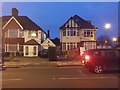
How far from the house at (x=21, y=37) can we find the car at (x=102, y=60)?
47.8m

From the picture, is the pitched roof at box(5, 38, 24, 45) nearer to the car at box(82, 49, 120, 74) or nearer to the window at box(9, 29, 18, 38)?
the window at box(9, 29, 18, 38)

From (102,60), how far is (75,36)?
50.3 metres

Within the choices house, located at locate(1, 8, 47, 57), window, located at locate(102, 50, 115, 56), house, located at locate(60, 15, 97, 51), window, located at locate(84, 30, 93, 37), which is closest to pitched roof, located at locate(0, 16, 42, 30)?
house, located at locate(1, 8, 47, 57)

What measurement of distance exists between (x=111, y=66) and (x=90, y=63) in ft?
4.76

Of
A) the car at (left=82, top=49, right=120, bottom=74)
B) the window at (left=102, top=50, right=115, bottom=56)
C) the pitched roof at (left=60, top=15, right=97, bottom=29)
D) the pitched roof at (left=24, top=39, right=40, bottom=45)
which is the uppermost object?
the pitched roof at (left=60, top=15, right=97, bottom=29)

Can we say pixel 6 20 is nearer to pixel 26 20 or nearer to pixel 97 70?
pixel 26 20

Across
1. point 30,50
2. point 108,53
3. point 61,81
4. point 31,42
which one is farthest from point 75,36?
point 61,81

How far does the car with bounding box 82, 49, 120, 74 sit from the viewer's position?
2534 cm

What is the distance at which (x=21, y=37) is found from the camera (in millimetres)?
76062

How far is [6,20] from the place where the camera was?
77812 millimetres

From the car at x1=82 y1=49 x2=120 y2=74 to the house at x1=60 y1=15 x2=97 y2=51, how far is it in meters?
48.5

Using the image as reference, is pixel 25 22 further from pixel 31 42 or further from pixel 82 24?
pixel 82 24

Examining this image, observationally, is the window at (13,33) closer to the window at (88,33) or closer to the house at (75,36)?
the house at (75,36)

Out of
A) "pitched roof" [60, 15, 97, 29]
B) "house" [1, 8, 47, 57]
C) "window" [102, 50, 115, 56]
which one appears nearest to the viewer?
"window" [102, 50, 115, 56]
